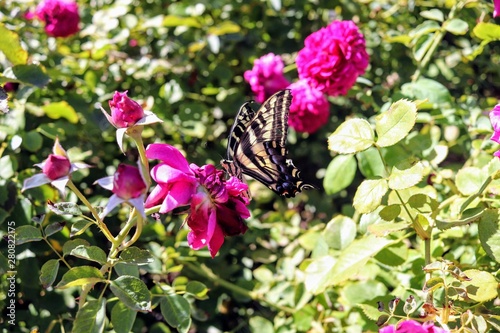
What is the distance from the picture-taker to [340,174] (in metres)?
1.64

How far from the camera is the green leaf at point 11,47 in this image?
145 cm

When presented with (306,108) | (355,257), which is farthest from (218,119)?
(355,257)

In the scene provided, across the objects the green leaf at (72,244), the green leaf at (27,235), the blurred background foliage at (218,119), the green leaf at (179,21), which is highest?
the green leaf at (27,235)

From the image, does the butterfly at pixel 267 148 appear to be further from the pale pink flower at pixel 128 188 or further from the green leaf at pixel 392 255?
the pale pink flower at pixel 128 188

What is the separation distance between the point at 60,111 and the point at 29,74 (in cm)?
25

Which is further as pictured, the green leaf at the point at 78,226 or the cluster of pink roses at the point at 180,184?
the green leaf at the point at 78,226

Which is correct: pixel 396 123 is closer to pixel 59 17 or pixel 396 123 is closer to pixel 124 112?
pixel 124 112

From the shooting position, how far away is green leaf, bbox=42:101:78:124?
1.69m

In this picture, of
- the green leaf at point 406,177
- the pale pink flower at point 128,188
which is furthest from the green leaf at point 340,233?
the pale pink flower at point 128,188

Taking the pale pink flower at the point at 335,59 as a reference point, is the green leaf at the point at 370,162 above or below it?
below

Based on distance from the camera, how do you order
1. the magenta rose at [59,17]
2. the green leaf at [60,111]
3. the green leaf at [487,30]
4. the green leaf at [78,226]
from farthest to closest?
the magenta rose at [59,17] → the green leaf at [60,111] → the green leaf at [487,30] → the green leaf at [78,226]

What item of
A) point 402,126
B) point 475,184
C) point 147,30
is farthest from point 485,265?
point 147,30

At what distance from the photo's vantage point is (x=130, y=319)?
1.11 meters

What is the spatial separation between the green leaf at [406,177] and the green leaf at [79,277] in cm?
53
